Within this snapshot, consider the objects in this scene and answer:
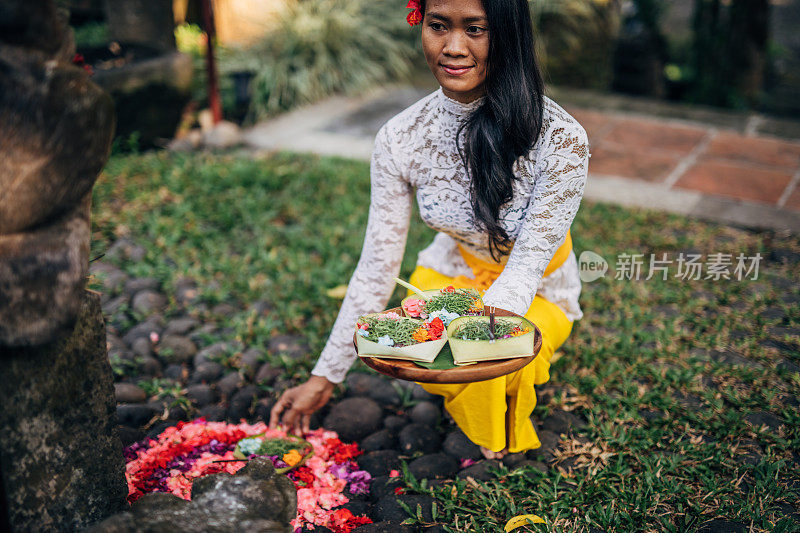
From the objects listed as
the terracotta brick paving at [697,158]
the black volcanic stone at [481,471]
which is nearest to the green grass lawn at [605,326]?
the black volcanic stone at [481,471]

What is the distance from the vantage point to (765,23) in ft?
20.8

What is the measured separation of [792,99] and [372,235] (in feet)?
22.8

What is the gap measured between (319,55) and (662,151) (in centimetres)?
320

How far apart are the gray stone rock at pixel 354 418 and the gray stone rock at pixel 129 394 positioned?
2.35 feet

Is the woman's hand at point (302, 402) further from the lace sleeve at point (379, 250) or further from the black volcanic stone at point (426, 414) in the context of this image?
the black volcanic stone at point (426, 414)

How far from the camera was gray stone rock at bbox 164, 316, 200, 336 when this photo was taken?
10.1 ft

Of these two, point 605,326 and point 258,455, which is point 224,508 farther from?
point 605,326

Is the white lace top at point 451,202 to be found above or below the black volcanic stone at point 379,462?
above

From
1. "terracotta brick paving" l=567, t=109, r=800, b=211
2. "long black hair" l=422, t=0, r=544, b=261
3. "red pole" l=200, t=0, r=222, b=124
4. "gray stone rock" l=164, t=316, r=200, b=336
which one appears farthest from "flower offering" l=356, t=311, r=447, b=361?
"red pole" l=200, t=0, r=222, b=124

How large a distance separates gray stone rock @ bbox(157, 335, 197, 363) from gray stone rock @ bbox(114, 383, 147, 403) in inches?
11.9

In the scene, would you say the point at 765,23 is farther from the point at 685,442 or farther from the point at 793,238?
the point at 685,442

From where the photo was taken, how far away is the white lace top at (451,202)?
6.44 ft

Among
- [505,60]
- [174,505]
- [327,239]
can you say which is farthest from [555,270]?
[327,239]

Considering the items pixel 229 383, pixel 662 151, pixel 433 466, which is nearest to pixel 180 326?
pixel 229 383
